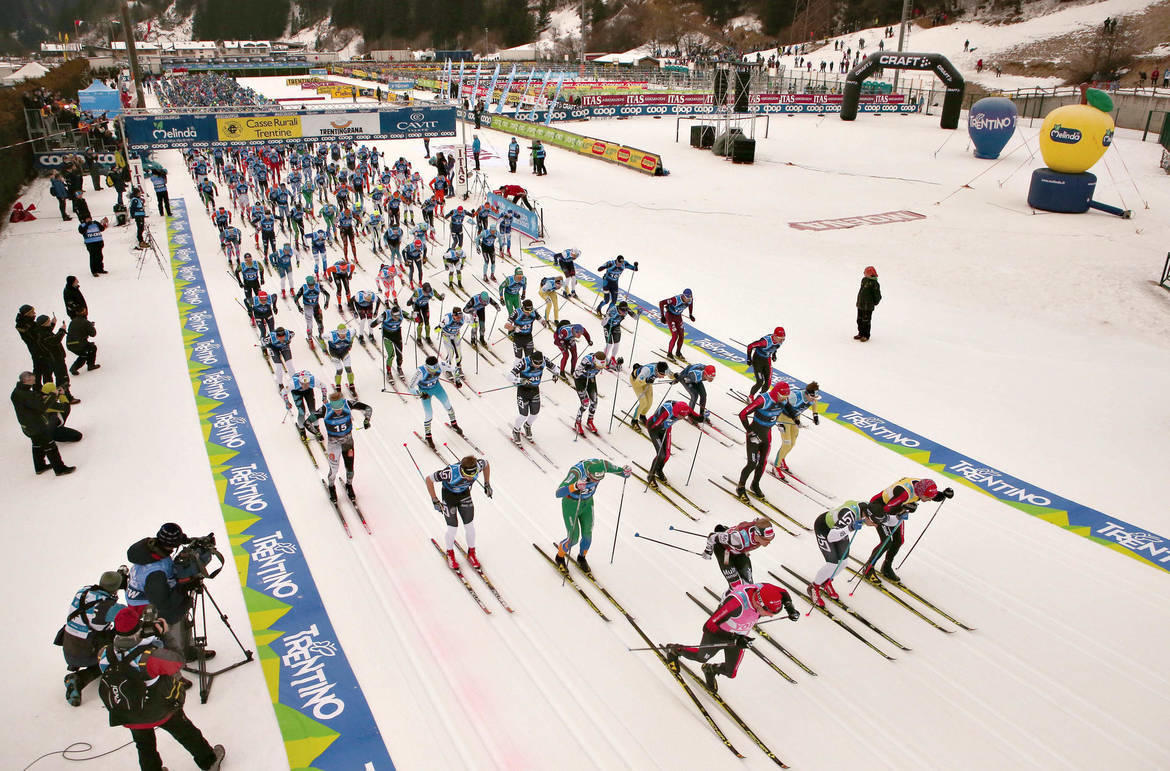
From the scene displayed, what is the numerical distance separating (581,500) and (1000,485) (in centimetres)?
690

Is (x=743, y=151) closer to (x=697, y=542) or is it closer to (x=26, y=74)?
(x=697, y=542)

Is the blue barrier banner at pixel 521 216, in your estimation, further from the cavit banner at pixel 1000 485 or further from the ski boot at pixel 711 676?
the ski boot at pixel 711 676

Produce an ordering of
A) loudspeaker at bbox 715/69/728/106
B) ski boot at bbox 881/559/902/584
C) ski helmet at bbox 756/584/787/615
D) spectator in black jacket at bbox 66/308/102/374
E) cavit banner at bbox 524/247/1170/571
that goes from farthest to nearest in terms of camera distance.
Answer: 1. loudspeaker at bbox 715/69/728/106
2. spectator in black jacket at bbox 66/308/102/374
3. cavit banner at bbox 524/247/1170/571
4. ski boot at bbox 881/559/902/584
5. ski helmet at bbox 756/584/787/615

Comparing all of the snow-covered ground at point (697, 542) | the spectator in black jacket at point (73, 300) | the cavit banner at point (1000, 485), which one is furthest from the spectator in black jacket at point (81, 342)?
the cavit banner at point (1000, 485)

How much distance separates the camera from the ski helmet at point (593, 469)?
8.24 metres

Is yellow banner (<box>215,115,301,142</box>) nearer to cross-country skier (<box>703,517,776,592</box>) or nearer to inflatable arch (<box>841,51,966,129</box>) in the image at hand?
cross-country skier (<box>703,517,776,592</box>)

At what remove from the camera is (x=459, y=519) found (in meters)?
8.84

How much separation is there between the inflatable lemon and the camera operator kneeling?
1147 inches

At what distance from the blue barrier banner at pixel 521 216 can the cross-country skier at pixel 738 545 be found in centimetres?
1759

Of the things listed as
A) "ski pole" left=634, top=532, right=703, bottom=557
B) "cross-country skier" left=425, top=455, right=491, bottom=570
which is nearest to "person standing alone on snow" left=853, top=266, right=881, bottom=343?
"ski pole" left=634, top=532, right=703, bottom=557

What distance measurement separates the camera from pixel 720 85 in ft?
125

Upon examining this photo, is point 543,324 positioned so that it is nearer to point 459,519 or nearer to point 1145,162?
point 459,519

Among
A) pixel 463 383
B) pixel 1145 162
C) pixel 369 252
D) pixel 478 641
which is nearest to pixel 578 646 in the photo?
pixel 478 641

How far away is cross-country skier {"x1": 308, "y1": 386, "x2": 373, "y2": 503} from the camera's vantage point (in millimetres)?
9695
